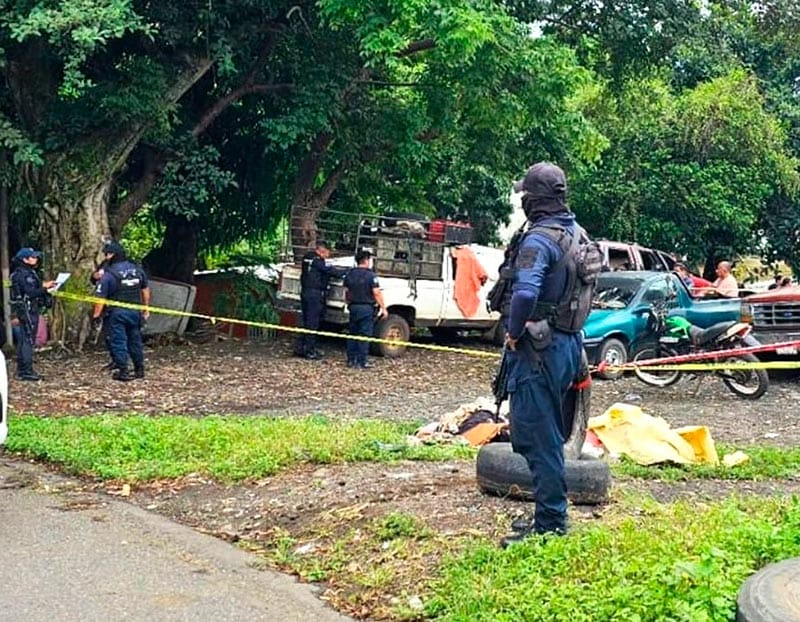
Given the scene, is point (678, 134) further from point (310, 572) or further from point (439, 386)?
point (310, 572)

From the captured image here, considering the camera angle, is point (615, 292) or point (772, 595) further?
point (615, 292)

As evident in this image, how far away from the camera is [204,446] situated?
8.66m

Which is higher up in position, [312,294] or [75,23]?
[75,23]

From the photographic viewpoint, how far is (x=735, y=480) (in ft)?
25.4

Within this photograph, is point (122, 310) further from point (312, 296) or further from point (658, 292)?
point (658, 292)

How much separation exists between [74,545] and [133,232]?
18.0 metres

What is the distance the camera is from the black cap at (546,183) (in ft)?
18.5

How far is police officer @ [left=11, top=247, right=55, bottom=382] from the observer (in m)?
13.6

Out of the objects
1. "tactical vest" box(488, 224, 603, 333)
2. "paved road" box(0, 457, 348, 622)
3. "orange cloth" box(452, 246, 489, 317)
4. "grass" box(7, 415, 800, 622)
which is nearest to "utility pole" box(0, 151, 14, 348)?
"orange cloth" box(452, 246, 489, 317)

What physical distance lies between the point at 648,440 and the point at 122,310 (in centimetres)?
762

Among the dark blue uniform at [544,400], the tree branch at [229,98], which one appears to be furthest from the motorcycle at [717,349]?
the tree branch at [229,98]

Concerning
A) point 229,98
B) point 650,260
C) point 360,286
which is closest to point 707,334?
point 360,286

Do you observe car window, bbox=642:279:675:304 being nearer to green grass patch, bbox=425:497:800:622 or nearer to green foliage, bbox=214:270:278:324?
green foliage, bbox=214:270:278:324

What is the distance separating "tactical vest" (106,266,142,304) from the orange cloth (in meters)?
6.23
